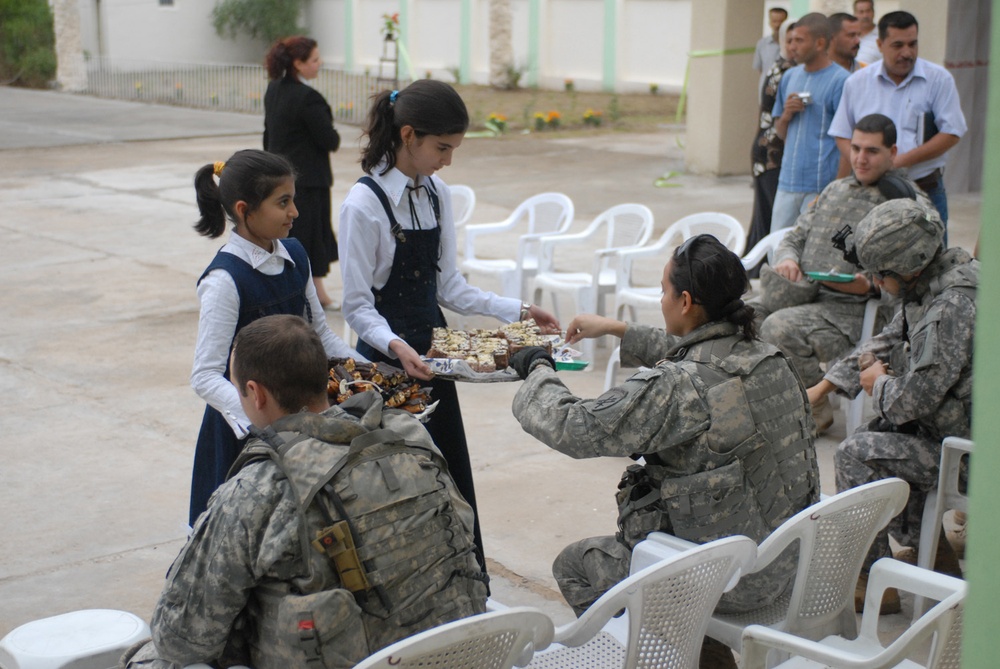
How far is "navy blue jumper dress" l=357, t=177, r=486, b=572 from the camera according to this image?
149 inches

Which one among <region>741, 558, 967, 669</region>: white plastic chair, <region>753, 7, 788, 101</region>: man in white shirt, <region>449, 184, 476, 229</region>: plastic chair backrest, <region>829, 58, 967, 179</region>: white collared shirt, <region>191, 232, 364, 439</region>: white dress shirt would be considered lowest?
<region>741, 558, 967, 669</region>: white plastic chair

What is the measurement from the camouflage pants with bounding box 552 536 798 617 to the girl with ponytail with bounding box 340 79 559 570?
0.58 m

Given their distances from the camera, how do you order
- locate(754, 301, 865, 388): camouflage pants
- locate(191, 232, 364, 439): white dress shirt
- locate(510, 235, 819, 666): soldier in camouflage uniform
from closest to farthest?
locate(510, 235, 819, 666): soldier in camouflage uniform, locate(191, 232, 364, 439): white dress shirt, locate(754, 301, 865, 388): camouflage pants

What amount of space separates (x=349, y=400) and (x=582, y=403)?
64 centimetres

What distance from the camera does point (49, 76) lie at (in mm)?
29656

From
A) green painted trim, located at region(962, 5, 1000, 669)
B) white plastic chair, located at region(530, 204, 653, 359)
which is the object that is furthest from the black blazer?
green painted trim, located at region(962, 5, 1000, 669)

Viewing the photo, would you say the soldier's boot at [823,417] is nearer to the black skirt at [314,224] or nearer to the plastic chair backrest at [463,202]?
the plastic chair backrest at [463,202]

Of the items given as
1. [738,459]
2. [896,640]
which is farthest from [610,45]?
[896,640]

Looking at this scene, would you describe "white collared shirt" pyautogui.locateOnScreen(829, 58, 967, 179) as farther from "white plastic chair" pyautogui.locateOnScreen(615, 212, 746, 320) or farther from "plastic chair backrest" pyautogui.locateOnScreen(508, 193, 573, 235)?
"plastic chair backrest" pyautogui.locateOnScreen(508, 193, 573, 235)

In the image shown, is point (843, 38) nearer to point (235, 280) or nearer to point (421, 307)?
point (421, 307)

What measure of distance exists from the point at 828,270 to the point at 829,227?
0.69 feet

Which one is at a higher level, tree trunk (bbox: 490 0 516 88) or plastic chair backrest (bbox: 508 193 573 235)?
tree trunk (bbox: 490 0 516 88)

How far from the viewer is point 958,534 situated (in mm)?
4676

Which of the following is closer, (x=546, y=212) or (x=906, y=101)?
(x=906, y=101)
